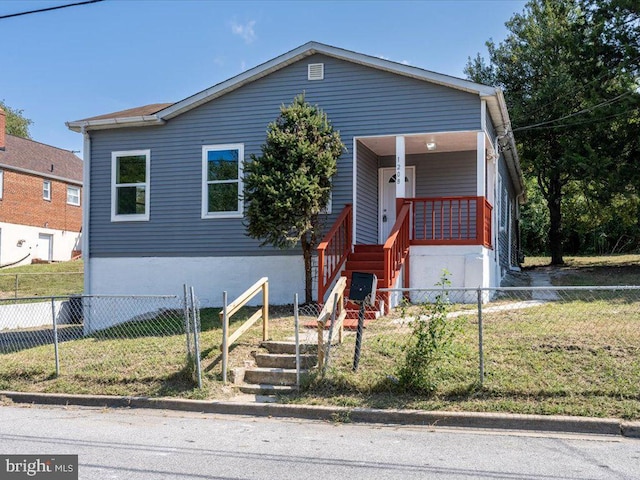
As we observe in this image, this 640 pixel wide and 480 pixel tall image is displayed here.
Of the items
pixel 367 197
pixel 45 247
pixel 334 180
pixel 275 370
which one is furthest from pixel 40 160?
pixel 275 370

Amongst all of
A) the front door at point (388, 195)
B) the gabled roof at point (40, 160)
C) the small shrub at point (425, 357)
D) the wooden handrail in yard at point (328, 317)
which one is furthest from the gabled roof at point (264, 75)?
the gabled roof at point (40, 160)

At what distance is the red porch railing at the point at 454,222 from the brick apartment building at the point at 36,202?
23.8 meters

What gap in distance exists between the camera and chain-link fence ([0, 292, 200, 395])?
8.59 m

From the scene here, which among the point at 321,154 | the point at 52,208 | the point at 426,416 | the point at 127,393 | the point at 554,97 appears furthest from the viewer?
the point at 52,208

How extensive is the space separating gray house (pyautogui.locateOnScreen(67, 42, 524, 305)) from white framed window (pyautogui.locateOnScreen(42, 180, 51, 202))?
2022 cm

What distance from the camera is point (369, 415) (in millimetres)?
7184

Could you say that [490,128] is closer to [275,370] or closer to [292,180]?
[292,180]

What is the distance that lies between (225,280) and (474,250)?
218 inches

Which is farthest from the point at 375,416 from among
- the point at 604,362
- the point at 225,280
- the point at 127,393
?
the point at 225,280

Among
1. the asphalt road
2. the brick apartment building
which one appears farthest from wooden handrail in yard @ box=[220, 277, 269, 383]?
the brick apartment building

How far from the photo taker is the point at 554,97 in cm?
2084

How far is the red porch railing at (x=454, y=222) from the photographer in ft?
41.1

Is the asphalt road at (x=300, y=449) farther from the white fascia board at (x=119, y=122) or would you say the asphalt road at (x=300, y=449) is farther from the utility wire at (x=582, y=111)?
the utility wire at (x=582, y=111)

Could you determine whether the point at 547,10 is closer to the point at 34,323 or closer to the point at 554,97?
the point at 554,97
